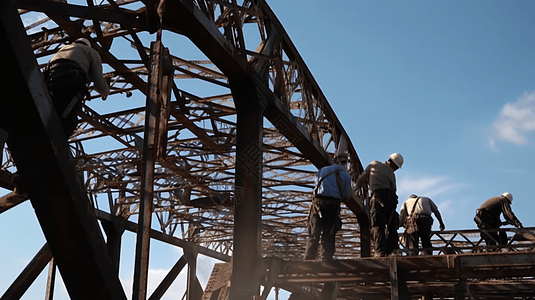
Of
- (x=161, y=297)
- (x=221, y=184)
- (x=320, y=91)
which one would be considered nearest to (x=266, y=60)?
(x=320, y=91)

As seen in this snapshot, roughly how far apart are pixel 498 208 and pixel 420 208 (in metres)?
3.64

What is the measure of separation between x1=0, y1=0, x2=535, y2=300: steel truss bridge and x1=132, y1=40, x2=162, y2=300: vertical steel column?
0.01 metres

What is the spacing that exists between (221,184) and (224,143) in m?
4.09

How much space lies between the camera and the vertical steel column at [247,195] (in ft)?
31.8

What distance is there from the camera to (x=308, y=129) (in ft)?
48.0

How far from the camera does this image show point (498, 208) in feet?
53.9

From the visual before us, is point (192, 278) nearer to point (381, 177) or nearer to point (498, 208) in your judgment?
point (498, 208)

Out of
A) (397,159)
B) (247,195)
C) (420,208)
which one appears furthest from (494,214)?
(247,195)

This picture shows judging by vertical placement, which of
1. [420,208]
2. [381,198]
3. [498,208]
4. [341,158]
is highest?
[341,158]

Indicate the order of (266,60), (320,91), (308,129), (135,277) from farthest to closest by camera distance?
(320,91), (308,129), (266,60), (135,277)

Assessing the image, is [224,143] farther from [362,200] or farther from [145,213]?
[145,213]

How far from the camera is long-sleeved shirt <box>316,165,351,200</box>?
34.8ft

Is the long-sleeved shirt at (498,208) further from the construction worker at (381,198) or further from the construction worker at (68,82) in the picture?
the construction worker at (68,82)

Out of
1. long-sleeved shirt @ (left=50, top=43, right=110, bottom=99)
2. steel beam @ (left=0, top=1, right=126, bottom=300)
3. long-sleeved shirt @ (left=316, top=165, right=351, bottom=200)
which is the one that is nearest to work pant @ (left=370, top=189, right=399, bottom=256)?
long-sleeved shirt @ (left=316, top=165, right=351, bottom=200)
